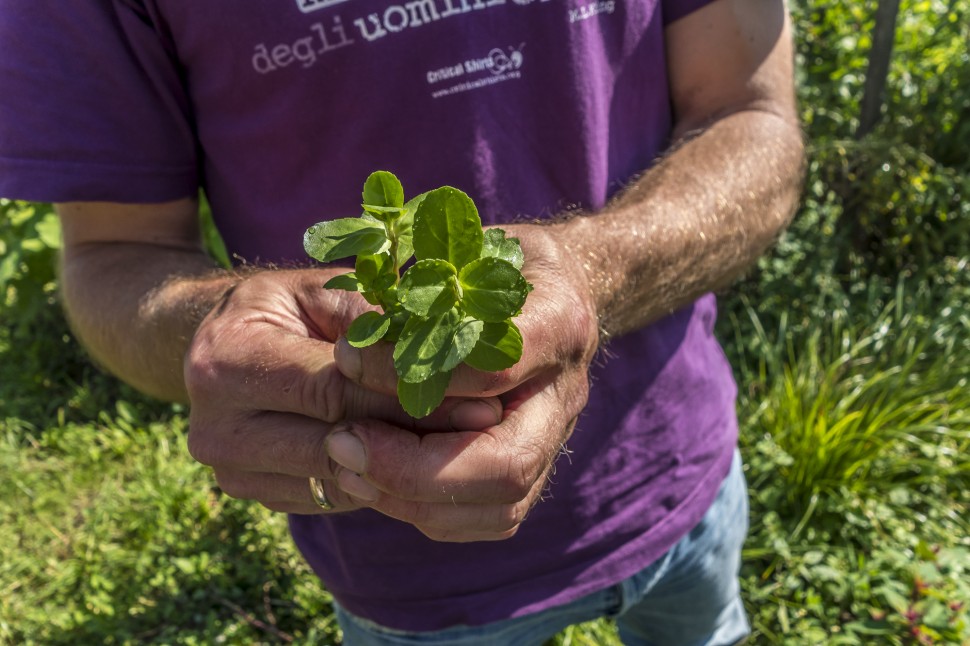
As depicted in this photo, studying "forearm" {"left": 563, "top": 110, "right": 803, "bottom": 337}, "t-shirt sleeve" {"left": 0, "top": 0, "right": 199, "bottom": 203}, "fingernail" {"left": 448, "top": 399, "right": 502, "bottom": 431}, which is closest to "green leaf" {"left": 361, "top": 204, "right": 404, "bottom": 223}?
"fingernail" {"left": 448, "top": 399, "right": 502, "bottom": 431}

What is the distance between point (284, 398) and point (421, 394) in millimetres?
201

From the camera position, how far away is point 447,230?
0.83 metres

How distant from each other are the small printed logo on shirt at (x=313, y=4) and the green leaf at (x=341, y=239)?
0.60 m

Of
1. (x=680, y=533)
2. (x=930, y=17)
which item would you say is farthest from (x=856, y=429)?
(x=930, y=17)

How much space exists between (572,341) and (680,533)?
0.77 m

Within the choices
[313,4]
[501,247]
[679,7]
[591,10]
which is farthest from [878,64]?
[501,247]

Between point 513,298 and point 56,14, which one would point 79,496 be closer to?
point 56,14

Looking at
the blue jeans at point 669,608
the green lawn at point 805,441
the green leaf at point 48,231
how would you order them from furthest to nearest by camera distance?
1. the green leaf at point 48,231
2. the green lawn at point 805,441
3. the blue jeans at point 669,608

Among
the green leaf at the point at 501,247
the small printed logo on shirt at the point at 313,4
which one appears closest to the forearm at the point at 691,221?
the green leaf at the point at 501,247

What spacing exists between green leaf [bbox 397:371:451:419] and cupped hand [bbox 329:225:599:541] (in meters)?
0.04

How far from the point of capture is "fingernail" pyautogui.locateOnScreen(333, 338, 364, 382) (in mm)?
893

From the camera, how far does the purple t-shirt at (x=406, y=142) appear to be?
1.30m

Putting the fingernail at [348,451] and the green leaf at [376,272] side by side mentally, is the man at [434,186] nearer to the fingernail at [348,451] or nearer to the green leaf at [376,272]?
the fingernail at [348,451]

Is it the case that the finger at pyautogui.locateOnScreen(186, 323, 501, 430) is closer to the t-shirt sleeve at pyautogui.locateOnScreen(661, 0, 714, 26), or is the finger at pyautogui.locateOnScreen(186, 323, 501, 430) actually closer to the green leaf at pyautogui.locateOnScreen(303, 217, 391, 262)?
the green leaf at pyautogui.locateOnScreen(303, 217, 391, 262)
